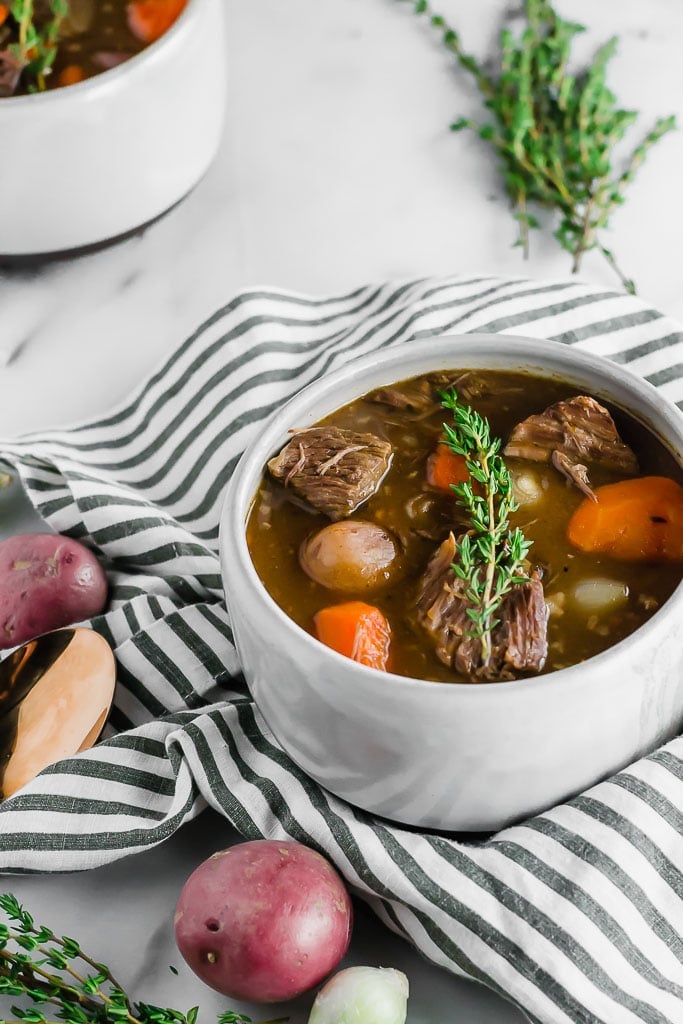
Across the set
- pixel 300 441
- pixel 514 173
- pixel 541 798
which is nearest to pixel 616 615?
pixel 541 798

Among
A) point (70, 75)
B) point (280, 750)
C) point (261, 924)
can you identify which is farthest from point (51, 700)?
point (70, 75)

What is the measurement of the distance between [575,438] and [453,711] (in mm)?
443

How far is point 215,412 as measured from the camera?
7.27 ft

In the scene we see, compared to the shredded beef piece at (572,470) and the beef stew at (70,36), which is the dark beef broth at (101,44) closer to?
the beef stew at (70,36)

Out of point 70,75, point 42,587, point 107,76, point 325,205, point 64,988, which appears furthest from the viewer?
point 325,205

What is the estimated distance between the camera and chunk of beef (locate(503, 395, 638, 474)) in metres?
1.68

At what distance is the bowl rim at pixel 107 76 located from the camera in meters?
2.20

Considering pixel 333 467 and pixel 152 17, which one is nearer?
pixel 333 467

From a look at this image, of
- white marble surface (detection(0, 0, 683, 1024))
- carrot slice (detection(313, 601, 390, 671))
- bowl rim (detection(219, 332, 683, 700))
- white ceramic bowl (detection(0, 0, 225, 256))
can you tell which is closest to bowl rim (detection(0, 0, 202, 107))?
white ceramic bowl (detection(0, 0, 225, 256))

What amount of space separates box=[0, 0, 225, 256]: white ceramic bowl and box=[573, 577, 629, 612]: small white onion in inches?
50.3

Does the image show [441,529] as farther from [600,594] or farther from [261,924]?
[261,924]

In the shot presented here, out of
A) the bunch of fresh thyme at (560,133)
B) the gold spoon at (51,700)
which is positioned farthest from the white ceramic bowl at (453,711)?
the bunch of fresh thyme at (560,133)

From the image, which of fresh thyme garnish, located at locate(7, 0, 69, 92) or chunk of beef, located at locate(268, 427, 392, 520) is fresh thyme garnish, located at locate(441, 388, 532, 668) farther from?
fresh thyme garnish, located at locate(7, 0, 69, 92)

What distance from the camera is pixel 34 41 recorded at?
2.30 metres
